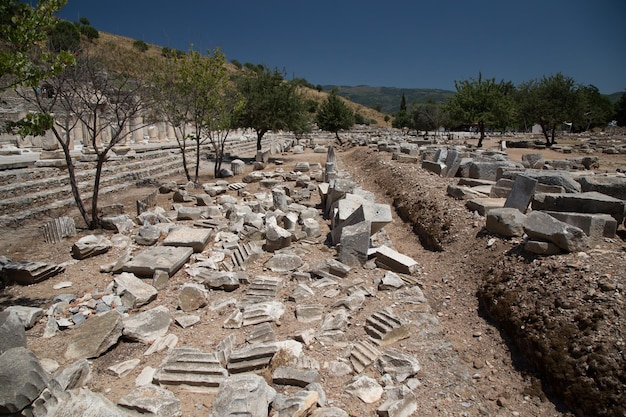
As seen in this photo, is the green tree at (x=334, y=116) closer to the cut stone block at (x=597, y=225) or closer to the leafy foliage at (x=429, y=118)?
the leafy foliage at (x=429, y=118)

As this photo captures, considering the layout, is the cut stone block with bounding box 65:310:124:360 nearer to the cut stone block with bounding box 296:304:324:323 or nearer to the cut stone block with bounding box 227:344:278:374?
the cut stone block with bounding box 227:344:278:374

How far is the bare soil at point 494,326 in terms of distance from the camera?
12.3 feet

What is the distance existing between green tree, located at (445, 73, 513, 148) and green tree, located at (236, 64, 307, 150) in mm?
13306

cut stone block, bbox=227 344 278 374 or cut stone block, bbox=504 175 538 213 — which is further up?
cut stone block, bbox=504 175 538 213

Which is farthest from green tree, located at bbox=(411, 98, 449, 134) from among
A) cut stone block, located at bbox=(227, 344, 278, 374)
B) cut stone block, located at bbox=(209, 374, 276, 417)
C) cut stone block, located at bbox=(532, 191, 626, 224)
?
cut stone block, located at bbox=(209, 374, 276, 417)

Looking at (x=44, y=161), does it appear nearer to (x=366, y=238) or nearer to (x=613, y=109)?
(x=366, y=238)

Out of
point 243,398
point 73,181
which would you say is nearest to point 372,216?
point 243,398

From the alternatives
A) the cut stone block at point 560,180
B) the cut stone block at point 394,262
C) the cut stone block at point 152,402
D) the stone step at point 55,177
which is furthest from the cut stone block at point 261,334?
the stone step at point 55,177

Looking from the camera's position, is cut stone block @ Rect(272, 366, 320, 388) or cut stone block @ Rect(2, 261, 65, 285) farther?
cut stone block @ Rect(2, 261, 65, 285)

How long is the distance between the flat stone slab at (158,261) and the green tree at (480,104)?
26088 mm

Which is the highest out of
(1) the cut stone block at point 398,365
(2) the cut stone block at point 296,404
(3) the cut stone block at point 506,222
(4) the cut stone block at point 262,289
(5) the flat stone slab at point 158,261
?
(3) the cut stone block at point 506,222

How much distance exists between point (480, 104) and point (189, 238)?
1051 inches

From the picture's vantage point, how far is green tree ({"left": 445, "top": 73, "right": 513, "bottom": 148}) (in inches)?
1073

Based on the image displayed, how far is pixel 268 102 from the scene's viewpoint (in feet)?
66.9
